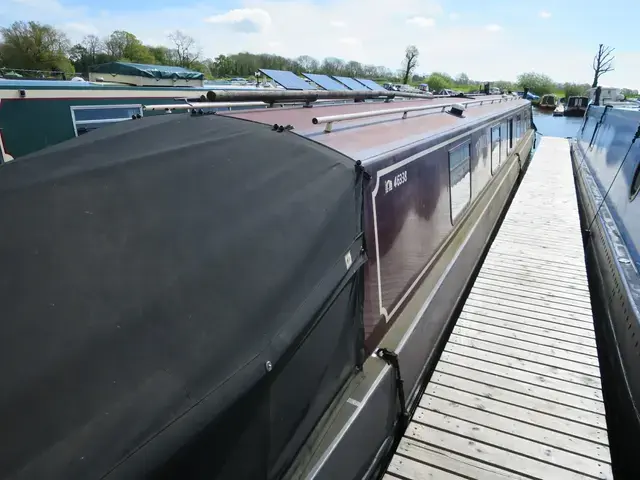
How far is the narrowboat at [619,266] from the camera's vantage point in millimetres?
3398

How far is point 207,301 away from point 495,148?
6930 mm

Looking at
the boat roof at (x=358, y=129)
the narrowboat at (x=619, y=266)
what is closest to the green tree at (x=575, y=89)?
the narrowboat at (x=619, y=266)

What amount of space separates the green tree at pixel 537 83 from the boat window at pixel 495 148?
74155 mm

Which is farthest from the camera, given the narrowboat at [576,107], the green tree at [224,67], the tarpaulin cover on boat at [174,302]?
the green tree at [224,67]

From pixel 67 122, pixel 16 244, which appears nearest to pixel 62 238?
pixel 16 244

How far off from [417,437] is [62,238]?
7.93 ft

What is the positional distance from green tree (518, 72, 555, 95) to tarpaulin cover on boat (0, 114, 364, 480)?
80795mm

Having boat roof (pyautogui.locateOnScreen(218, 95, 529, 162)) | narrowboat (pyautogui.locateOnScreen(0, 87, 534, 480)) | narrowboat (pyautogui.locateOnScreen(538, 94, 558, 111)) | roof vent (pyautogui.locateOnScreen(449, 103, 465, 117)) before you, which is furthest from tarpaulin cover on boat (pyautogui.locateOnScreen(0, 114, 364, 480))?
narrowboat (pyautogui.locateOnScreen(538, 94, 558, 111))

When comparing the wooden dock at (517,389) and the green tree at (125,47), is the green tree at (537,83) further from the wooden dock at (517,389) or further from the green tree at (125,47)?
the wooden dock at (517,389)

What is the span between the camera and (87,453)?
107 cm

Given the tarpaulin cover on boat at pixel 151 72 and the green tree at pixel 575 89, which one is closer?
the tarpaulin cover on boat at pixel 151 72

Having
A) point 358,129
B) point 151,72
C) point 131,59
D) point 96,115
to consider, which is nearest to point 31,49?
point 131,59

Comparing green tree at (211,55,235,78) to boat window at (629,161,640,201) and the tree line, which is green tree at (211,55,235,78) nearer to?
the tree line

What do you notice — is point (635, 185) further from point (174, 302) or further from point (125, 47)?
point (125, 47)
